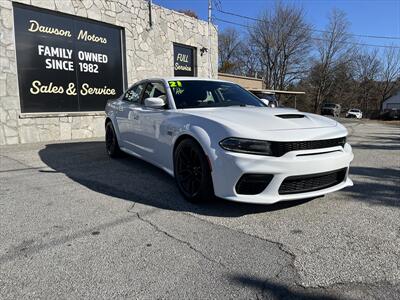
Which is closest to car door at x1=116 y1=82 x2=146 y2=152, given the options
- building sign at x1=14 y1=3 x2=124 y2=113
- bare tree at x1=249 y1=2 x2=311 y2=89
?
building sign at x1=14 y1=3 x2=124 y2=113

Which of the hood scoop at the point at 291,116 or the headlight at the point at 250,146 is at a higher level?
the hood scoop at the point at 291,116

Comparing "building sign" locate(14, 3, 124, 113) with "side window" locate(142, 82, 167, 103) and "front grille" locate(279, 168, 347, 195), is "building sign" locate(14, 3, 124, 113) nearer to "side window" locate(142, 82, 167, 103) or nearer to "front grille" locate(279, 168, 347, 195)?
"side window" locate(142, 82, 167, 103)

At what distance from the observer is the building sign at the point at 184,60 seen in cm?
1409

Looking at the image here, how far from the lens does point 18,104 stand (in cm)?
885

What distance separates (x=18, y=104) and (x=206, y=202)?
7.08 m

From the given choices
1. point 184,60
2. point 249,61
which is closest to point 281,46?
point 249,61

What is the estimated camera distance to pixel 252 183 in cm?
338

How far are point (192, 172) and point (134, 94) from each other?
2615mm

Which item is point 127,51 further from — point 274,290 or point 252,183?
point 274,290

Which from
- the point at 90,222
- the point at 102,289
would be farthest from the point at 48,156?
the point at 102,289

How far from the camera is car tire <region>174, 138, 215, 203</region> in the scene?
Result: 364cm

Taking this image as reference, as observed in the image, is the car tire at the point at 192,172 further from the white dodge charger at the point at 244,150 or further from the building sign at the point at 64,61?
the building sign at the point at 64,61

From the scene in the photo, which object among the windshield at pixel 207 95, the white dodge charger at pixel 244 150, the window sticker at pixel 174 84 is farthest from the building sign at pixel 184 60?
the white dodge charger at pixel 244 150

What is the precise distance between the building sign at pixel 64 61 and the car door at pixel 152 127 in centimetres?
514
